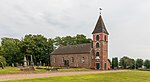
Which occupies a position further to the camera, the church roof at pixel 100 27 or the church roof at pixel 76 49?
the church roof at pixel 76 49

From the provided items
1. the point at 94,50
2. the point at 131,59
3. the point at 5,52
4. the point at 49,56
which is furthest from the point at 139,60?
the point at 5,52

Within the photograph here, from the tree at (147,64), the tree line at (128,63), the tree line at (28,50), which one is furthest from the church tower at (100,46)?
the tree at (147,64)

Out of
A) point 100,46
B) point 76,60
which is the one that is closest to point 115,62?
point 100,46

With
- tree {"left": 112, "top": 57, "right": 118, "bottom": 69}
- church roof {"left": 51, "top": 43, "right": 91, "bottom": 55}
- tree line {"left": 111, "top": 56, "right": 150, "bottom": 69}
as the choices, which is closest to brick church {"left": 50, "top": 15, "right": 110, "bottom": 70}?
church roof {"left": 51, "top": 43, "right": 91, "bottom": 55}

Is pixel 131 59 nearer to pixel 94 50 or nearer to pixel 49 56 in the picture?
pixel 94 50

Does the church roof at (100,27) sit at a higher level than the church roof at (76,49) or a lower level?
higher

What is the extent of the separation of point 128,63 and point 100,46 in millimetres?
21931

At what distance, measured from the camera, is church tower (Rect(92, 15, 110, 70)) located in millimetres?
61250

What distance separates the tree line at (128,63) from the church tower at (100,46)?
9.69 m

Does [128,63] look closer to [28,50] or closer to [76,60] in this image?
[76,60]

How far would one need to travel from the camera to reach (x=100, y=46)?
61.7 metres

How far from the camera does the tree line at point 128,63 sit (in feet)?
235

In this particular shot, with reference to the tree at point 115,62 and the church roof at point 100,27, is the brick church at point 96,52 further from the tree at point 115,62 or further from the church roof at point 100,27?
the tree at point 115,62

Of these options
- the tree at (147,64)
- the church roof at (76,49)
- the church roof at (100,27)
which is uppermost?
the church roof at (100,27)
